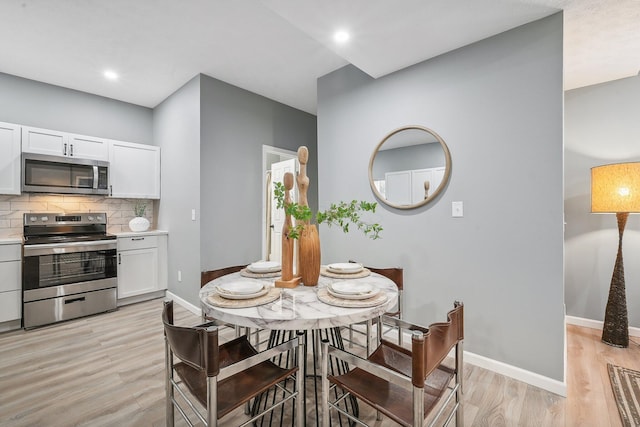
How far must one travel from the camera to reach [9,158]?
2965 mm

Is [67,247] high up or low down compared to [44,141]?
down

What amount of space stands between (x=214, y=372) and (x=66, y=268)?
3.10 m

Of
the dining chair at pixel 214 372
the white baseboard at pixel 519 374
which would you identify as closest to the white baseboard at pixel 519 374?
the white baseboard at pixel 519 374

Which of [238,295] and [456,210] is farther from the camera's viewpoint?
[456,210]

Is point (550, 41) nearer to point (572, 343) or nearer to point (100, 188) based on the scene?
point (572, 343)

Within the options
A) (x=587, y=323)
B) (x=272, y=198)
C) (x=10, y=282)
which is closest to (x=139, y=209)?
(x=10, y=282)

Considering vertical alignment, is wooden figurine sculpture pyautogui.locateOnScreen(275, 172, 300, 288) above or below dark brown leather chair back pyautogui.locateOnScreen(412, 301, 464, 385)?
above

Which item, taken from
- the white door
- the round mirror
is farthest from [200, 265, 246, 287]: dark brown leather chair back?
the white door

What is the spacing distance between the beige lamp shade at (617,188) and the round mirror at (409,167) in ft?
4.51

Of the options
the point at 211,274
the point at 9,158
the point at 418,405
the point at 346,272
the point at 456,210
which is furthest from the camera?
the point at 9,158

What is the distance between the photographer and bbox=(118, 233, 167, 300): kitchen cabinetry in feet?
11.4

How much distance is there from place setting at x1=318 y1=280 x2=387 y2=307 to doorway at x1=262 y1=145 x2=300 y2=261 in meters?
2.52

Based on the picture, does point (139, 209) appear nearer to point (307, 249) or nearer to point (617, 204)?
point (307, 249)

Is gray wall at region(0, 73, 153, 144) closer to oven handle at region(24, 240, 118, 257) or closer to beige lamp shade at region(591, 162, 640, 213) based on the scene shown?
oven handle at region(24, 240, 118, 257)
